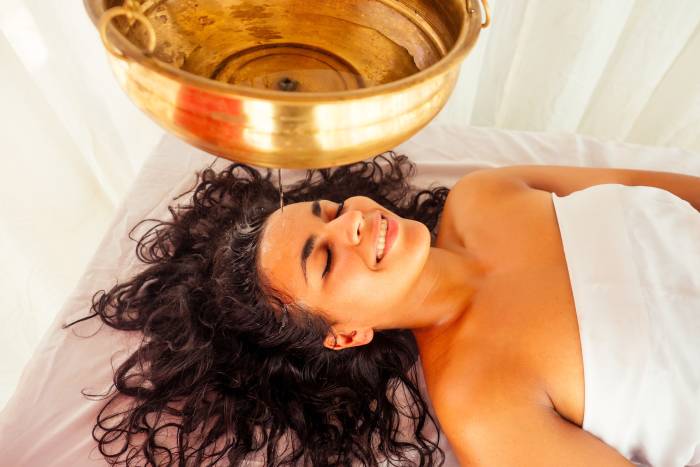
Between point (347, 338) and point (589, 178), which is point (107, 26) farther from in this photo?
point (589, 178)

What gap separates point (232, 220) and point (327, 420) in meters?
0.59

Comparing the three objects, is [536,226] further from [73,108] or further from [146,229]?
[73,108]

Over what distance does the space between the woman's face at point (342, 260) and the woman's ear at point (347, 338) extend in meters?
0.05

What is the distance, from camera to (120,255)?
1.48 m

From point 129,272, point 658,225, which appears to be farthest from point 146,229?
point 658,225

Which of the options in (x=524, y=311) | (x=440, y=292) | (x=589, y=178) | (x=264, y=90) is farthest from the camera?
(x=589, y=178)

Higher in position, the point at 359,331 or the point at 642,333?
the point at 642,333

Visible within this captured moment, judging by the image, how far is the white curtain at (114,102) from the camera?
1.51m

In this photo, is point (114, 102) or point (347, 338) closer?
point (347, 338)

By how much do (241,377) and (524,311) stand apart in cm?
67

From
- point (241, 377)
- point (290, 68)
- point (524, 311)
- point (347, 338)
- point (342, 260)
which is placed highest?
point (290, 68)

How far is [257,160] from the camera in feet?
1.40

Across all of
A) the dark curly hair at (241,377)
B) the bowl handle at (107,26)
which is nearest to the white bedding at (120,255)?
the dark curly hair at (241,377)

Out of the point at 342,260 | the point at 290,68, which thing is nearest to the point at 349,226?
the point at 342,260
